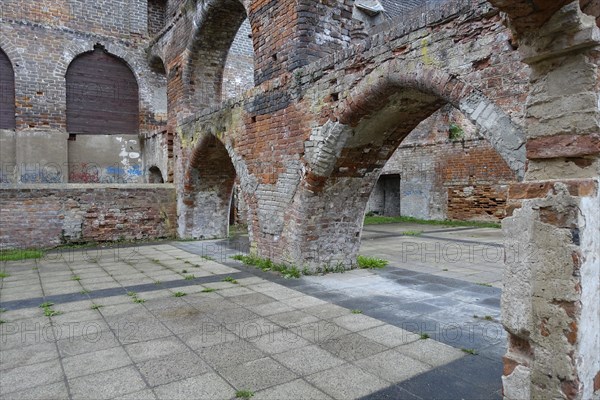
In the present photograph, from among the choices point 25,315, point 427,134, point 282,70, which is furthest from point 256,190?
point 427,134

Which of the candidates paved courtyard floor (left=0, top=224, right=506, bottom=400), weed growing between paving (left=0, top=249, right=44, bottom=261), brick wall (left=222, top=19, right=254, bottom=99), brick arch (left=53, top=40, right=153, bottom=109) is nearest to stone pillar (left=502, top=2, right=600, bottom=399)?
paved courtyard floor (left=0, top=224, right=506, bottom=400)

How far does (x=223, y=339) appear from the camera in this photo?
3.64m

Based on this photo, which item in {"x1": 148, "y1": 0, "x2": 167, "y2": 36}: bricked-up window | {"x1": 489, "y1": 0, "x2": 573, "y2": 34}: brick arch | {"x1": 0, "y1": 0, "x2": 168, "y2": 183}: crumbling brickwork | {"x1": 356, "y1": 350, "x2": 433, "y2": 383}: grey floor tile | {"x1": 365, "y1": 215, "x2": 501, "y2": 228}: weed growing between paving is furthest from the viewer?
{"x1": 148, "y1": 0, "x2": 167, "y2": 36}: bricked-up window

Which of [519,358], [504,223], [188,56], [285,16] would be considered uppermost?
[188,56]

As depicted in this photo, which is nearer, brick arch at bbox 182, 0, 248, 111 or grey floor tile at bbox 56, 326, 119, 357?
grey floor tile at bbox 56, 326, 119, 357

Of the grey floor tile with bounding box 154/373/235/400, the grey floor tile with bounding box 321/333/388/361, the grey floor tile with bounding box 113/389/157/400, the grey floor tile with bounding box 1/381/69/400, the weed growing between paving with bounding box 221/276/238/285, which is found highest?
the weed growing between paving with bounding box 221/276/238/285

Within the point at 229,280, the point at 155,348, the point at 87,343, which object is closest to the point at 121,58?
the point at 229,280

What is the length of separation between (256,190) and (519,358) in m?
5.12

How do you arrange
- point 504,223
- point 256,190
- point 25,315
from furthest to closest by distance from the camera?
point 256,190 < point 25,315 < point 504,223

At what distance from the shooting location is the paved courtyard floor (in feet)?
9.28

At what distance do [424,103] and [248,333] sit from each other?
3261 millimetres

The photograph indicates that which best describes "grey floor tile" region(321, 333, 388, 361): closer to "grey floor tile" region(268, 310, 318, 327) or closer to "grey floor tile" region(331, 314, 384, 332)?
"grey floor tile" region(331, 314, 384, 332)

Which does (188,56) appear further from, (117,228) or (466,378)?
(466,378)

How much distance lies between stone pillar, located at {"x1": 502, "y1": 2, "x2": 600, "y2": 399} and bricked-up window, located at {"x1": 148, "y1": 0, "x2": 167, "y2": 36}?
14366mm
